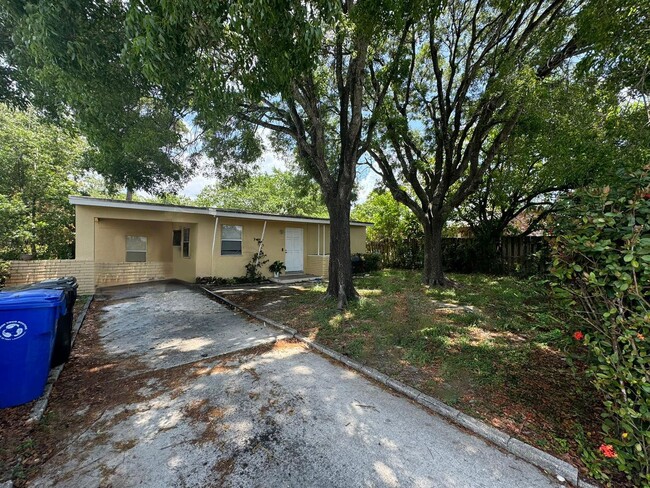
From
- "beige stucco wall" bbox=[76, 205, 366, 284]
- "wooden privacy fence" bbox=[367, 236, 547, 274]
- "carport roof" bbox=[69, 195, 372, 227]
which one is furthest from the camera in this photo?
"wooden privacy fence" bbox=[367, 236, 547, 274]

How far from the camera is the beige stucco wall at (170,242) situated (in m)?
8.04

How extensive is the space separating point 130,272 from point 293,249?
6.24 meters

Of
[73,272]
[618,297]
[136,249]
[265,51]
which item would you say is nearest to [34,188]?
[136,249]

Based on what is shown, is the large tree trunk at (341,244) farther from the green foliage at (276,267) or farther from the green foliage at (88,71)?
the green foliage at (276,267)

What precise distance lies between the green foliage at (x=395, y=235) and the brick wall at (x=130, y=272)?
9988mm

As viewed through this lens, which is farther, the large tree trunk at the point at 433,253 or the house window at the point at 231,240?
the house window at the point at 231,240

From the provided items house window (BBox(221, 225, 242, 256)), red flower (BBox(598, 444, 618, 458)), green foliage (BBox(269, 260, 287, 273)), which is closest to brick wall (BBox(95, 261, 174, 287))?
house window (BBox(221, 225, 242, 256))

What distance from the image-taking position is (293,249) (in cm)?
1190

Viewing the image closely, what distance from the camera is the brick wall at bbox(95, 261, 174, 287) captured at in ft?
31.8

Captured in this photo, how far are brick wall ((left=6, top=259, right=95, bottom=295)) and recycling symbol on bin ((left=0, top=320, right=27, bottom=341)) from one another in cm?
646

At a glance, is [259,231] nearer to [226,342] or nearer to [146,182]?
[146,182]

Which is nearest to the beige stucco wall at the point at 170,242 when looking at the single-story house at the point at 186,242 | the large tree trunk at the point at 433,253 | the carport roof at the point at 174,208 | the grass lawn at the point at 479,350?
the single-story house at the point at 186,242

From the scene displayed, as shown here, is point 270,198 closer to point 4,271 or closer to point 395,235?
point 395,235

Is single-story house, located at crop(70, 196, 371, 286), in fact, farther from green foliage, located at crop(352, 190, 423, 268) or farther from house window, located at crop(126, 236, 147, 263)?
green foliage, located at crop(352, 190, 423, 268)
